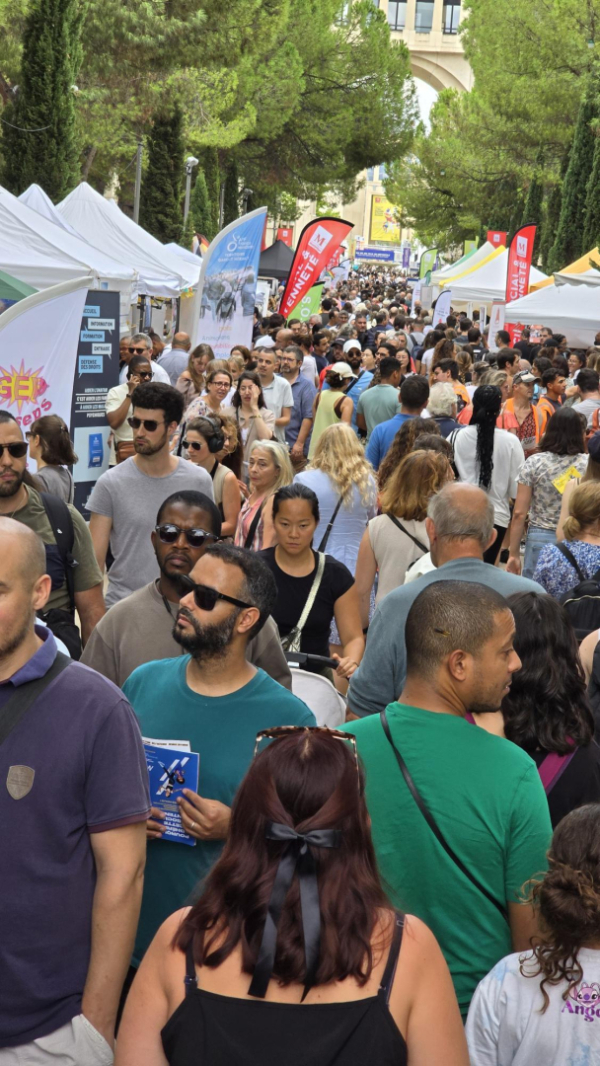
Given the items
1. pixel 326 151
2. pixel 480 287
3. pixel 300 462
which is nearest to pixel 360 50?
pixel 326 151

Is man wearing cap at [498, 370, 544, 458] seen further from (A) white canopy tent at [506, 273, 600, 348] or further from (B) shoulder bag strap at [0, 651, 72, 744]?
(A) white canopy tent at [506, 273, 600, 348]

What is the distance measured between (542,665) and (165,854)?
1.09 metres

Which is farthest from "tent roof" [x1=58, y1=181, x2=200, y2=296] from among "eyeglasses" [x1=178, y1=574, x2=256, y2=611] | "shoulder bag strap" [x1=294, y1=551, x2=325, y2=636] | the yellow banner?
the yellow banner

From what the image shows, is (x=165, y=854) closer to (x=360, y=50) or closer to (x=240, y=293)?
(x=240, y=293)

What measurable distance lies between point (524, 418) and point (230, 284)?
4.96 meters

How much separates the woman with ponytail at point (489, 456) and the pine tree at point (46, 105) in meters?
15.7

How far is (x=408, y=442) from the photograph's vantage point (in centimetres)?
646

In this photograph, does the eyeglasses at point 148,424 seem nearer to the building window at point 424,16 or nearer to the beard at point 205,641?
the beard at point 205,641

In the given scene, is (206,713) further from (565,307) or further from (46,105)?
(46,105)

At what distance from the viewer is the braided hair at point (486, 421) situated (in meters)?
7.44

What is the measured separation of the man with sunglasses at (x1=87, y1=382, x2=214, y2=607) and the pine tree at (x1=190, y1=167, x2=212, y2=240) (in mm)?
37240

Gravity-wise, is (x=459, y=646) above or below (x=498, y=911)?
above

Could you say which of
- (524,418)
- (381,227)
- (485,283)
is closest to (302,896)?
(524,418)

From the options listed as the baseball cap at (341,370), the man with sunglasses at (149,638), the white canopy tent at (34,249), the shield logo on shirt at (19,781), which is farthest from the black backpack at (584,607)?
the white canopy tent at (34,249)
